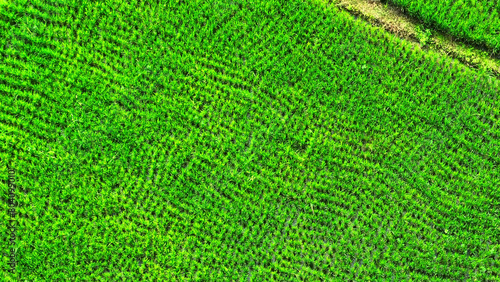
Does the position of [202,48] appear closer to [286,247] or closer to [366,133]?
[366,133]

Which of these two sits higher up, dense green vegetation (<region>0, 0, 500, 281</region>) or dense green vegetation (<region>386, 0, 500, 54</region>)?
dense green vegetation (<region>386, 0, 500, 54</region>)

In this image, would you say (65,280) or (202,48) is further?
(202,48)

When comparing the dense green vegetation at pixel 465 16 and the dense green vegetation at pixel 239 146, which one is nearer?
the dense green vegetation at pixel 239 146

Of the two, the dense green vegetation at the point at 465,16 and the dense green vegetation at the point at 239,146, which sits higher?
the dense green vegetation at the point at 465,16

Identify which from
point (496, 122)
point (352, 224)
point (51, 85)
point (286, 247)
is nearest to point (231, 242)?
point (286, 247)
